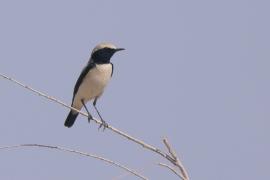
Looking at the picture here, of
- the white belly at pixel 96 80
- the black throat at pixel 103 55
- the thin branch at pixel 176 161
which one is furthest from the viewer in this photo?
the black throat at pixel 103 55

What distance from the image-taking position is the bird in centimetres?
878

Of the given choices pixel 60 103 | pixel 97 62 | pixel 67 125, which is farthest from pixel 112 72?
pixel 60 103

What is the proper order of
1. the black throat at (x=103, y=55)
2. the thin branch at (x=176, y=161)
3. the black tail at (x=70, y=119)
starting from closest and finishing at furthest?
the thin branch at (x=176, y=161), the black throat at (x=103, y=55), the black tail at (x=70, y=119)

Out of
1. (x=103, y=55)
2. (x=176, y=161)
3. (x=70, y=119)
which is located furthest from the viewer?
(x=70, y=119)

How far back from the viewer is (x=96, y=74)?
8781 millimetres

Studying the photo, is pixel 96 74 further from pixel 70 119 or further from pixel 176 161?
pixel 176 161

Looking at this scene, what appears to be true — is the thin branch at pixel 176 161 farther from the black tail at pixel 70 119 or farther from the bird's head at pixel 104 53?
the black tail at pixel 70 119

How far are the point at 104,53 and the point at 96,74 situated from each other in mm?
399

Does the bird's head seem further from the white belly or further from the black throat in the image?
the white belly

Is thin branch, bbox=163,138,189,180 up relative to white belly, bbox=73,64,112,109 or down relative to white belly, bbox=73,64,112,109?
up

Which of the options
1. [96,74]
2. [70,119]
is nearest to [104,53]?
[96,74]

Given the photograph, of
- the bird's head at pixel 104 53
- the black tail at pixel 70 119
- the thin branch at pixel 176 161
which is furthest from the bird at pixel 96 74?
the thin branch at pixel 176 161

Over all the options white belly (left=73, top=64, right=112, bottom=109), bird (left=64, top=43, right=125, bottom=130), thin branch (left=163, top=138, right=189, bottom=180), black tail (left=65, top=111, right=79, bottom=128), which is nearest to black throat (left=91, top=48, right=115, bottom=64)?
bird (left=64, top=43, right=125, bottom=130)

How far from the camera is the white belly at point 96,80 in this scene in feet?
28.8
